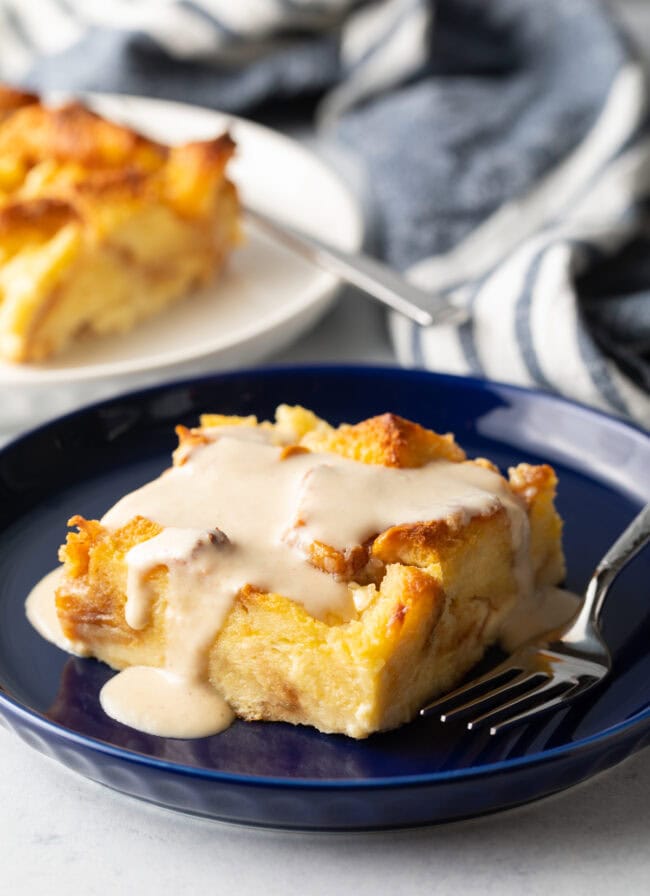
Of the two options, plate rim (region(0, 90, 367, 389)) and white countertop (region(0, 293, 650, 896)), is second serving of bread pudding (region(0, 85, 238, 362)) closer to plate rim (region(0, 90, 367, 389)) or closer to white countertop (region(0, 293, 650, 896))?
plate rim (region(0, 90, 367, 389))

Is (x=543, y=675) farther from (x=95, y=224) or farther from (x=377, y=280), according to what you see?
(x=95, y=224)

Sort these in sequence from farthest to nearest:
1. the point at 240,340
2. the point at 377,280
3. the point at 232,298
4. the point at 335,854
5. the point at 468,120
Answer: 1. the point at 468,120
2. the point at 232,298
3. the point at 377,280
4. the point at 240,340
5. the point at 335,854

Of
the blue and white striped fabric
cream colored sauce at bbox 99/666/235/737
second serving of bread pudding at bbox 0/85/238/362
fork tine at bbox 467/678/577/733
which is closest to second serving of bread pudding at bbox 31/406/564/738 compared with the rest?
cream colored sauce at bbox 99/666/235/737

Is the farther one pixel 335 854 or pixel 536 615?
pixel 536 615

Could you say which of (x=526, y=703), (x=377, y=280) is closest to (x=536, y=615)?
(x=526, y=703)

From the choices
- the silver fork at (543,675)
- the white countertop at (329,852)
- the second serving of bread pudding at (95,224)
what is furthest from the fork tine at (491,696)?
the second serving of bread pudding at (95,224)

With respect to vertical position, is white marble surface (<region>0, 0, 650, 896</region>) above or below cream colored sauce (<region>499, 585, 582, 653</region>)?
below

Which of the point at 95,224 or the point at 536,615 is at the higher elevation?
the point at 95,224
